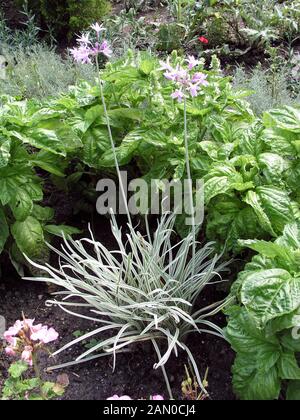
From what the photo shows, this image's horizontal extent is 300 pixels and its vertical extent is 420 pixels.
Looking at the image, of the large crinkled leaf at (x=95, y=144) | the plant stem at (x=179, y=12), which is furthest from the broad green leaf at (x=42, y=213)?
the plant stem at (x=179, y=12)

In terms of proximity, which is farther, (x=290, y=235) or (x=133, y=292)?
(x=133, y=292)

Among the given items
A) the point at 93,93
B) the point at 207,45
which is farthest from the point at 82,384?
the point at 207,45

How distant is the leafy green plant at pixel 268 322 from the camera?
1.68 meters

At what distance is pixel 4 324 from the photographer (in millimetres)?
2436

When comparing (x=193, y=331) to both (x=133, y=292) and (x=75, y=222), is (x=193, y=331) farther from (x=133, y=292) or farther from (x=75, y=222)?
(x=75, y=222)

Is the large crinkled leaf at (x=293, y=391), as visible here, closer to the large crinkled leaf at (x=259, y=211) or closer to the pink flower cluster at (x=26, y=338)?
the large crinkled leaf at (x=259, y=211)

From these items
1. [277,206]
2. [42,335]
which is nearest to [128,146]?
[277,206]

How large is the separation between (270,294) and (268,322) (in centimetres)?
13

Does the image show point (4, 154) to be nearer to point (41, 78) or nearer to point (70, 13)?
point (41, 78)

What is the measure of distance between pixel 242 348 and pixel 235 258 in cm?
61

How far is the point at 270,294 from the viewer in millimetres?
1688

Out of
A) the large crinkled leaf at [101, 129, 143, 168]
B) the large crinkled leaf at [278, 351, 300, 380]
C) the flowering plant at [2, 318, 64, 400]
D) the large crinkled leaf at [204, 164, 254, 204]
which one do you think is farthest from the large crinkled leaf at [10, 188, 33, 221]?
the large crinkled leaf at [278, 351, 300, 380]

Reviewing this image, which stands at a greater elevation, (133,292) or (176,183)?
(176,183)
